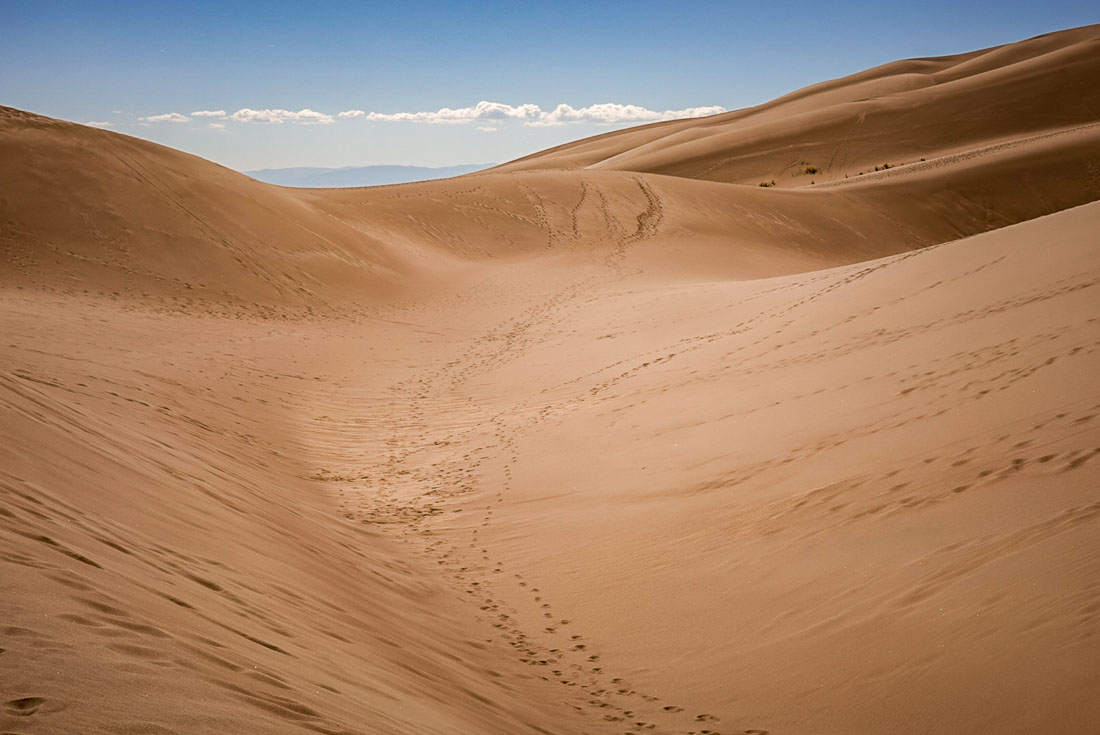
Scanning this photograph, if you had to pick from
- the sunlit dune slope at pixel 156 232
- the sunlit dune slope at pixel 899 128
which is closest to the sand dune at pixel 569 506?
the sunlit dune slope at pixel 156 232

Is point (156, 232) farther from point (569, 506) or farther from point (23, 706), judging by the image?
point (23, 706)

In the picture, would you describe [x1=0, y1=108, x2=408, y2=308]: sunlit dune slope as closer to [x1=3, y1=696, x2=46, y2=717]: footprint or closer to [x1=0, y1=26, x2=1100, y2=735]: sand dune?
[x1=0, y1=26, x2=1100, y2=735]: sand dune

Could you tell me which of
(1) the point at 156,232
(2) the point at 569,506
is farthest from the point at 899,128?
(2) the point at 569,506

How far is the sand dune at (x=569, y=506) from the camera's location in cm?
369

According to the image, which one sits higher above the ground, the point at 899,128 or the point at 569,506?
the point at 899,128

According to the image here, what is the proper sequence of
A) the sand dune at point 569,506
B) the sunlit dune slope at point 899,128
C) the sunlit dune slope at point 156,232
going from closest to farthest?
1. the sand dune at point 569,506
2. the sunlit dune slope at point 156,232
3. the sunlit dune slope at point 899,128

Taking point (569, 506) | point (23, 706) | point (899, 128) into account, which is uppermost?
point (899, 128)

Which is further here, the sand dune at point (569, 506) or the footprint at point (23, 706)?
the sand dune at point (569, 506)

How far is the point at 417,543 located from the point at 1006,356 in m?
5.60

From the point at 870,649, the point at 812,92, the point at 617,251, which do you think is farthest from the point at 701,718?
the point at 812,92

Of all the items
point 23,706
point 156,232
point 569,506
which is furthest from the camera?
point 156,232

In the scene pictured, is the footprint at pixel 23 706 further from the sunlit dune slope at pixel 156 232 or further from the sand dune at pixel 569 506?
the sunlit dune slope at pixel 156 232

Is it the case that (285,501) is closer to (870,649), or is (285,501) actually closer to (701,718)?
(701,718)

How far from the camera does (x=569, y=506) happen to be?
7988 millimetres
